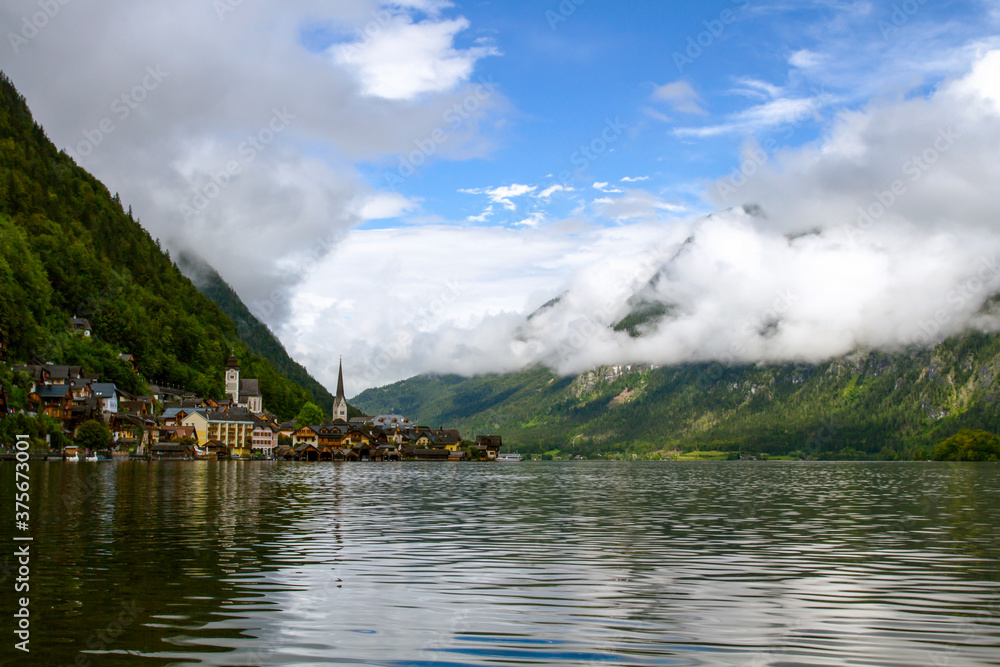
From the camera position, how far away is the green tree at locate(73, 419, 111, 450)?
151 m

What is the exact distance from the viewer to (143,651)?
14852mm

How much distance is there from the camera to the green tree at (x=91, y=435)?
151250 millimetres

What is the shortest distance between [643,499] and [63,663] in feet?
174

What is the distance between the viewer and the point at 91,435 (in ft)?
500

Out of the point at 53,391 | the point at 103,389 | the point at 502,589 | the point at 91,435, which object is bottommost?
the point at 502,589

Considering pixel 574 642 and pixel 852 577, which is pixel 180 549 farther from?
pixel 852 577

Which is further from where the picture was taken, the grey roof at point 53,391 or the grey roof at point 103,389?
the grey roof at point 103,389

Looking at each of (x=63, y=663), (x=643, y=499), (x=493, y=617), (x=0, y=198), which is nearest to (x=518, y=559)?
(x=493, y=617)

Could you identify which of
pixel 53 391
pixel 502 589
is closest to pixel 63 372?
pixel 53 391

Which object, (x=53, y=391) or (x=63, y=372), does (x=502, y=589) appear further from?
(x=63, y=372)

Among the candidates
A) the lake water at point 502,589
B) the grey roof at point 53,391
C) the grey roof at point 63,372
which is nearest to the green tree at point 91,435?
the grey roof at point 53,391

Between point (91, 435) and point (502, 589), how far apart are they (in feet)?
501

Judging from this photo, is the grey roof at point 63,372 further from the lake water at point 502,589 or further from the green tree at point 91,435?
the lake water at point 502,589

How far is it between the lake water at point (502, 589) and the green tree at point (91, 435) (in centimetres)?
11987
